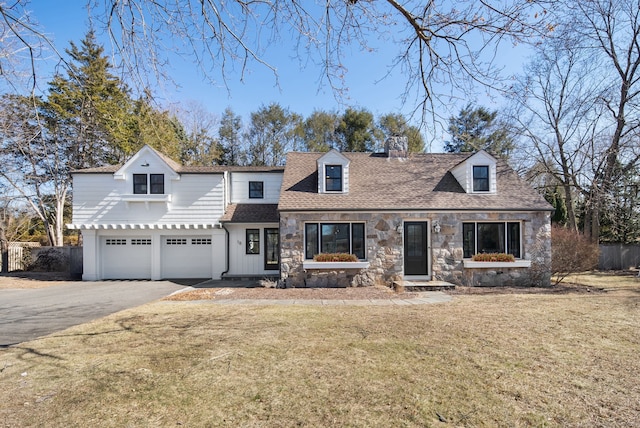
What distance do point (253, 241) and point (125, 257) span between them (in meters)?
6.09

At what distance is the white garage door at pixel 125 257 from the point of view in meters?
14.9

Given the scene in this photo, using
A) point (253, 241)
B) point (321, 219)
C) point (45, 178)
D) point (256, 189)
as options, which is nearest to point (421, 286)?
point (321, 219)

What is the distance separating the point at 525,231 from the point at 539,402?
34.1 feet

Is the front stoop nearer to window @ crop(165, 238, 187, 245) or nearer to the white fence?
window @ crop(165, 238, 187, 245)

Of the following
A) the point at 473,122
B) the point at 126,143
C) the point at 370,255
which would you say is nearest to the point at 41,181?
the point at 126,143

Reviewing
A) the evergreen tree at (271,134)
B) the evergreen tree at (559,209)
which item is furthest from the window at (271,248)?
the evergreen tree at (559,209)

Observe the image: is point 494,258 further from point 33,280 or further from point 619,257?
point 33,280

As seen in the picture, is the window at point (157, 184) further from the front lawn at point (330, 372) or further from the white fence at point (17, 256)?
the white fence at point (17, 256)

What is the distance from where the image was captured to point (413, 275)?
11883 mm

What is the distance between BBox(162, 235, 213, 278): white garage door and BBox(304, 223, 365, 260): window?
565 centimetres

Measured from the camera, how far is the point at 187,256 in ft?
49.3

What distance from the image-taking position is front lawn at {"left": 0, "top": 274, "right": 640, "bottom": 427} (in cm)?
304

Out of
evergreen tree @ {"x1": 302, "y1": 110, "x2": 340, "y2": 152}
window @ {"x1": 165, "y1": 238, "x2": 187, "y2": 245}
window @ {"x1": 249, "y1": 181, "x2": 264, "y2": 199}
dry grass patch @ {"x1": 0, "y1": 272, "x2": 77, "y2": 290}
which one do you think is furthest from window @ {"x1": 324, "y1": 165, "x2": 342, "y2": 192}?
evergreen tree @ {"x1": 302, "y1": 110, "x2": 340, "y2": 152}

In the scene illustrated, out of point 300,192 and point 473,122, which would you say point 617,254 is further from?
point 300,192
